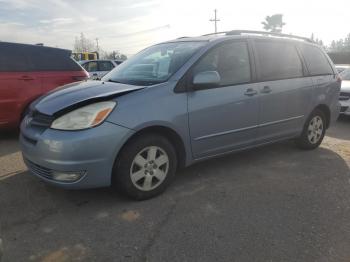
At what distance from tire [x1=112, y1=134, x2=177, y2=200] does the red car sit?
3.43 m

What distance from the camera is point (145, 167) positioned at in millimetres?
3625

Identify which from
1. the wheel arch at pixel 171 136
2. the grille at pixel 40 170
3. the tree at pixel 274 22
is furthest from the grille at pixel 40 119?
the tree at pixel 274 22

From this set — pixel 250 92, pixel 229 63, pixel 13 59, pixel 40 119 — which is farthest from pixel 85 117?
pixel 13 59

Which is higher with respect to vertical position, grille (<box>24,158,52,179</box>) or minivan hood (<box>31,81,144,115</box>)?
minivan hood (<box>31,81,144,115</box>)

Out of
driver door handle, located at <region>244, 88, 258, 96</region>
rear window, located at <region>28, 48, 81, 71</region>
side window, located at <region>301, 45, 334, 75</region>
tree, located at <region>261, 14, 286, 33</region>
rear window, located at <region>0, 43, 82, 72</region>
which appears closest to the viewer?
driver door handle, located at <region>244, 88, 258, 96</region>

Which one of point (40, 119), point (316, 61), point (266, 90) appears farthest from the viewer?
point (316, 61)

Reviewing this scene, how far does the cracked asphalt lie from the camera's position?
279 cm

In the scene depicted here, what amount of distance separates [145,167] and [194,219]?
0.72 metres

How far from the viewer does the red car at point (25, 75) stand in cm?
606

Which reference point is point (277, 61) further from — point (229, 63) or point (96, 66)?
point (96, 66)

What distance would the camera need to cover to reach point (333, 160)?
5211mm

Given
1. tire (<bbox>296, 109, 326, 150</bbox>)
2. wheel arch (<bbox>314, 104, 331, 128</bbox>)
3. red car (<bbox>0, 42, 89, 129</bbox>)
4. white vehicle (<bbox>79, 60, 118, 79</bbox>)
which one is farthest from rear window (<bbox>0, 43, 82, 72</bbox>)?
white vehicle (<bbox>79, 60, 118, 79</bbox>)

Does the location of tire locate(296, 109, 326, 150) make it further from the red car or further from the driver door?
the red car

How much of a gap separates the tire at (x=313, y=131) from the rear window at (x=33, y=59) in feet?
14.0
